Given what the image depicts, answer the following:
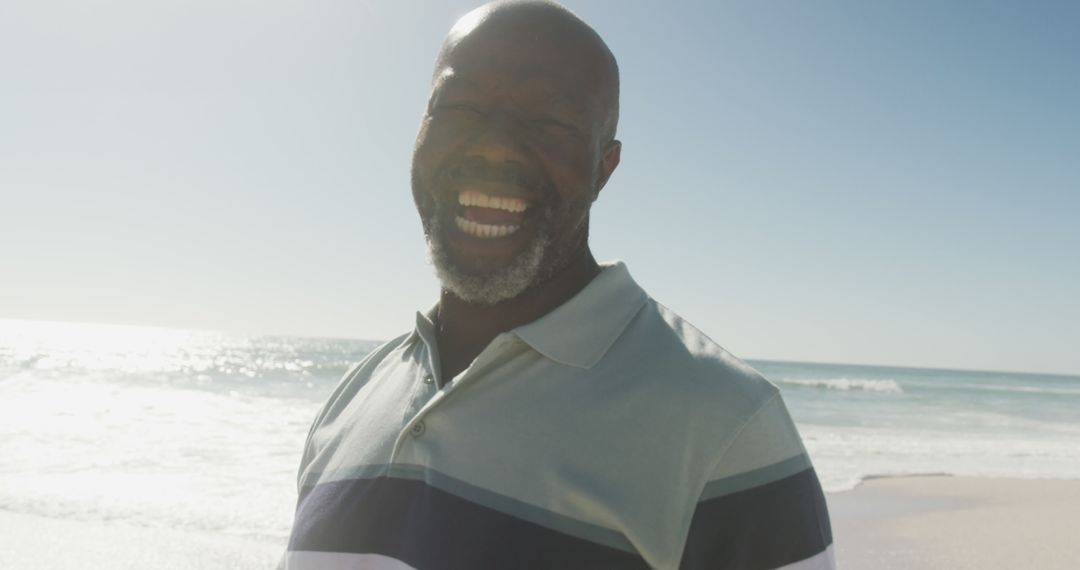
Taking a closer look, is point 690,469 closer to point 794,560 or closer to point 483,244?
point 794,560

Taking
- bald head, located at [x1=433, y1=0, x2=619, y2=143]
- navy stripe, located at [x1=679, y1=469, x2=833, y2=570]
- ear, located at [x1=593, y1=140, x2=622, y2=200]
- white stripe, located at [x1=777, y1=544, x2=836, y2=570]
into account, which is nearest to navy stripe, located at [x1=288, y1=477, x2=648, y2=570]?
navy stripe, located at [x1=679, y1=469, x2=833, y2=570]

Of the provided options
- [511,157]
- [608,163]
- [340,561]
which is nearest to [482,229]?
[511,157]

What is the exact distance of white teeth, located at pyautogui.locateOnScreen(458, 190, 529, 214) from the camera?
1565 mm

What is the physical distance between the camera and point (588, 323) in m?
1.44

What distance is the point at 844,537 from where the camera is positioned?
6789mm

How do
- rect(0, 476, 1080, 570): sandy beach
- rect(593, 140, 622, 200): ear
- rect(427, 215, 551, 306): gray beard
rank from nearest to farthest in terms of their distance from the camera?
rect(427, 215, 551, 306): gray beard → rect(593, 140, 622, 200): ear → rect(0, 476, 1080, 570): sandy beach

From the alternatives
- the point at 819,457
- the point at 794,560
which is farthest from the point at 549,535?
the point at 819,457

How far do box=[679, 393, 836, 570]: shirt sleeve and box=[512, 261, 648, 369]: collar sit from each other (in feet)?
0.93

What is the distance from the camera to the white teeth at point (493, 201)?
1.57 m

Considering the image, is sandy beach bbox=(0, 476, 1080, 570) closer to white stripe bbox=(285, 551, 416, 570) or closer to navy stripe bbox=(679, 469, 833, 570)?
white stripe bbox=(285, 551, 416, 570)

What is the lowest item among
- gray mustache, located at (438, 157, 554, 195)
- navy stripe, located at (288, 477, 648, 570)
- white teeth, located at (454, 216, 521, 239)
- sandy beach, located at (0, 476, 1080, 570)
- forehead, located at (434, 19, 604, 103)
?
sandy beach, located at (0, 476, 1080, 570)

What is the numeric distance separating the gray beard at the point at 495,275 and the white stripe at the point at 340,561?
0.52 m

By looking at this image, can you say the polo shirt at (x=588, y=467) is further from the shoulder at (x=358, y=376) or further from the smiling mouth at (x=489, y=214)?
the shoulder at (x=358, y=376)

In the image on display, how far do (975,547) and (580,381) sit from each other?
22.1 feet
